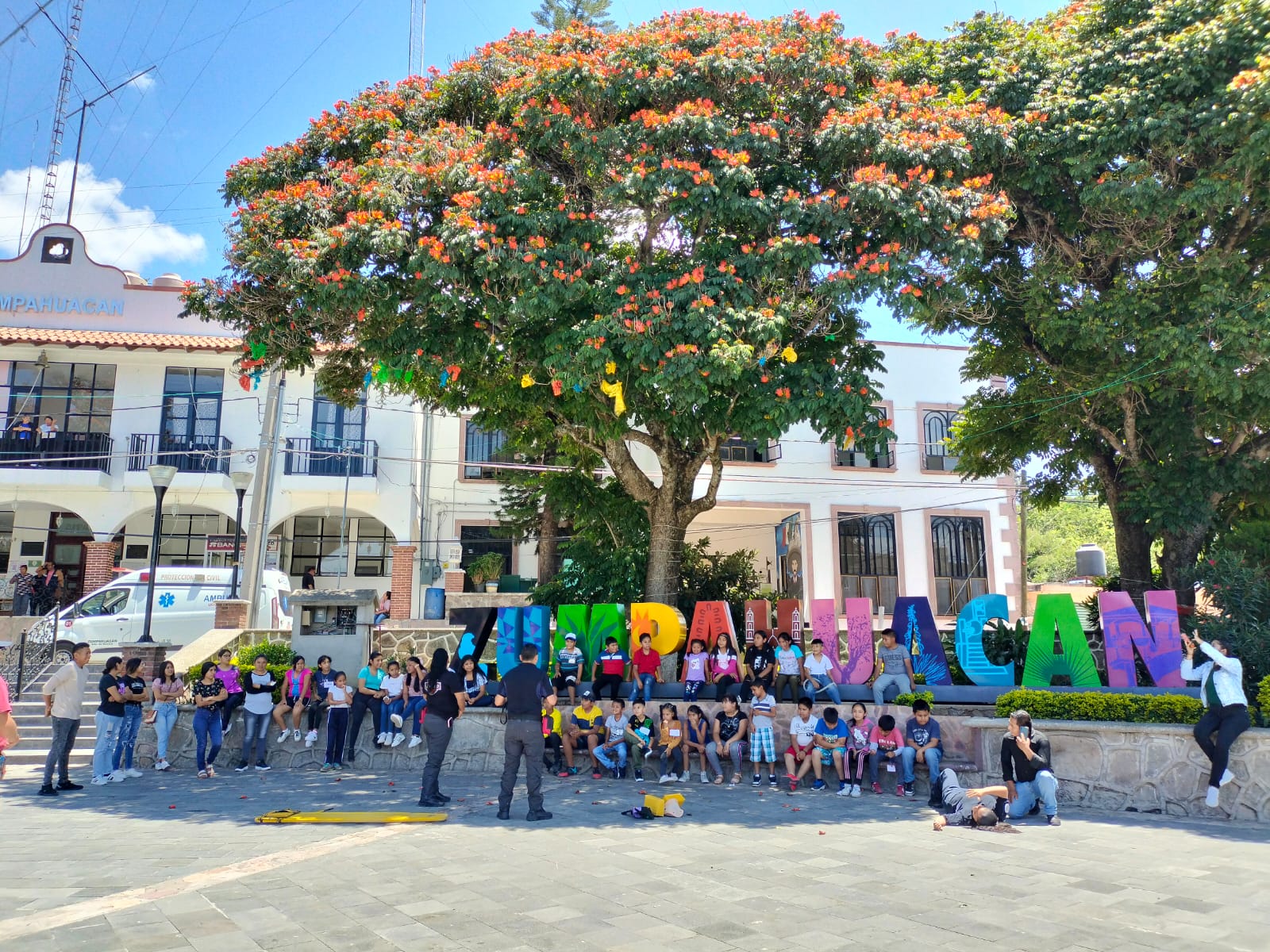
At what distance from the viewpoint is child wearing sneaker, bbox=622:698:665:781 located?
487 inches

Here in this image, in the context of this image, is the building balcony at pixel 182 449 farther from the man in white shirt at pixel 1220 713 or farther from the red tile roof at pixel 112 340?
the man in white shirt at pixel 1220 713

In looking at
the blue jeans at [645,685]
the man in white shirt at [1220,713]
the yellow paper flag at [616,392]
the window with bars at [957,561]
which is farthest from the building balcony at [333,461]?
the man in white shirt at [1220,713]

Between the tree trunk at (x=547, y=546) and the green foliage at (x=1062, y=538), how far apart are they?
3154cm

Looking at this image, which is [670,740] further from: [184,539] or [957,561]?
[184,539]

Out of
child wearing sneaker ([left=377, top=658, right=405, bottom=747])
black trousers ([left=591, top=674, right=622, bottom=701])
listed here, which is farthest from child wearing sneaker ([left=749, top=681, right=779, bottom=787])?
child wearing sneaker ([left=377, top=658, right=405, bottom=747])

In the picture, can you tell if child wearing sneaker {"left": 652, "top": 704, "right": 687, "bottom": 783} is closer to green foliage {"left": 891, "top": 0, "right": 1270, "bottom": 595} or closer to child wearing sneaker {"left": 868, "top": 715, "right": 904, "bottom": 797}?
child wearing sneaker {"left": 868, "top": 715, "right": 904, "bottom": 797}

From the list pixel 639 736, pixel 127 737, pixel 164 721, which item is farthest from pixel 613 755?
pixel 127 737

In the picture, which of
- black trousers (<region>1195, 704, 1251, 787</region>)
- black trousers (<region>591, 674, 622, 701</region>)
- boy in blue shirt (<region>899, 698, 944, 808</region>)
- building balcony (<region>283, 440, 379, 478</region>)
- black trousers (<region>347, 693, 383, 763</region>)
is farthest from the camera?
building balcony (<region>283, 440, 379, 478</region>)

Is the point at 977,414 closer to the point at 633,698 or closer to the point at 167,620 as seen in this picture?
the point at 633,698

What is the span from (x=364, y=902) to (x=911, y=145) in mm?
11044

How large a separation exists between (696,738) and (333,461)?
16.4m

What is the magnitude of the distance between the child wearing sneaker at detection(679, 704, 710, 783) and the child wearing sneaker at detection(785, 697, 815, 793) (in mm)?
1058

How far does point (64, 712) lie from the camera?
11.3m

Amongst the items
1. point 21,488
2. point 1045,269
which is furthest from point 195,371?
point 1045,269
